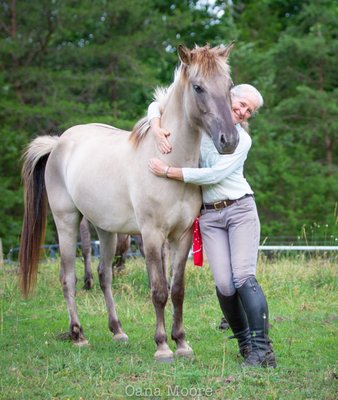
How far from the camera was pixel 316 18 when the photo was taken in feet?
84.0

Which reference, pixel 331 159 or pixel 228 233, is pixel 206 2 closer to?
pixel 331 159

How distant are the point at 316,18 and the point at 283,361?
22144 mm

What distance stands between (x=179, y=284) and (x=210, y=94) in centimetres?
151

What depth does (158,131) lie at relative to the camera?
17.7ft

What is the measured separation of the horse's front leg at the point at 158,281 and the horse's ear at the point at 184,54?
4.12ft

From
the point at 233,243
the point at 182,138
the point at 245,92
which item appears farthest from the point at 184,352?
the point at 245,92

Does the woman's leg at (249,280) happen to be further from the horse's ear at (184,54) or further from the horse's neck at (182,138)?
the horse's ear at (184,54)

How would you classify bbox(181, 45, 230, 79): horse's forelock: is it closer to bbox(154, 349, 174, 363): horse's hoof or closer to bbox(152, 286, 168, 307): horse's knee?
bbox(152, 286, 168, 307): horse's knee

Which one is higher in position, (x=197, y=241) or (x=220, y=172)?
(x=220, y=172)

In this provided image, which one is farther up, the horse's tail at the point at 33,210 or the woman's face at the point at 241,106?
the woman's face at the point at 241,106

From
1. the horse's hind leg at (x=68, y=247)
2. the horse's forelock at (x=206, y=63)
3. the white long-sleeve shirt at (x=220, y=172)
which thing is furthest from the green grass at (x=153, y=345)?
the horse's forelock at (x=206, y=63)

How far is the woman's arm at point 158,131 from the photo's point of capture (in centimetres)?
535

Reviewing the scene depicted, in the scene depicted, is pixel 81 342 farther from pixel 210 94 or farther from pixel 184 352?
pixel 210 94

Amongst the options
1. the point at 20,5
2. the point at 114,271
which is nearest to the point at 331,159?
the point at 20,5
